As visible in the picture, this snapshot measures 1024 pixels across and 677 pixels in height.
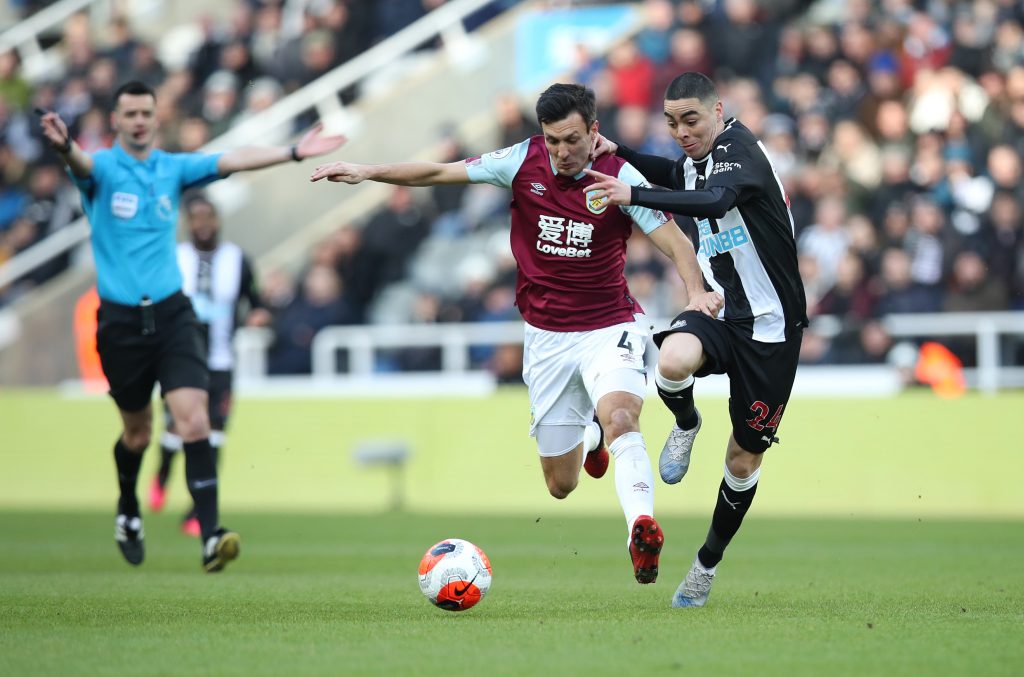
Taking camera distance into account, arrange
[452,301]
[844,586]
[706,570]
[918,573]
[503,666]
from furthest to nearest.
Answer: [452,301], [918,573], [844,586], [706,570], [503,666]

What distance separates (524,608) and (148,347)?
3.42m

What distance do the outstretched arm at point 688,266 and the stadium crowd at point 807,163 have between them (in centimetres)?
797

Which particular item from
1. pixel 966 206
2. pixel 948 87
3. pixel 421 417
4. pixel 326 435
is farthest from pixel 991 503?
pixel 326 435

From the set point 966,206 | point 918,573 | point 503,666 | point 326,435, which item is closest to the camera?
point 503,666

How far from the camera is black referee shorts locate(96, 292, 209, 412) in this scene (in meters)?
10.2

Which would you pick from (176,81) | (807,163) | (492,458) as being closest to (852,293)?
(807,163)

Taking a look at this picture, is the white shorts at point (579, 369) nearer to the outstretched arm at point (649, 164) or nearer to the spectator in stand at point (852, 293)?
the outstretched arm at point (649, 164)

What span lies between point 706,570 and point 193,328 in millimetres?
3973

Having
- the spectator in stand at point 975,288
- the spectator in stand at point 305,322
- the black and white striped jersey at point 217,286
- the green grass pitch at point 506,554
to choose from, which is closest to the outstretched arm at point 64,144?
the green grass pitch at point 506,554

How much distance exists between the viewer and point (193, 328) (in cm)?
1041

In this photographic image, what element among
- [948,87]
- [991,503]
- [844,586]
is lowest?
[991,503]

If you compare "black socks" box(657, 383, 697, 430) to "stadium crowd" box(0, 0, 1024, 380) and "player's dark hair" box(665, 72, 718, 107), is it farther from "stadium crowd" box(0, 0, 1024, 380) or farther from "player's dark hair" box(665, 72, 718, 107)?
"stadium crowd" box(0, 0, 1024, 380)

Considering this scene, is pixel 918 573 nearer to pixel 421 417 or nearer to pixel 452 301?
pixel 421 417

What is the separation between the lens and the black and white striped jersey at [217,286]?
45.4ft
